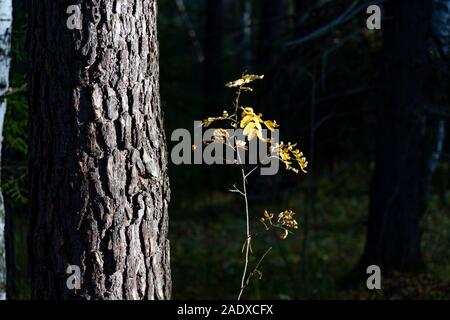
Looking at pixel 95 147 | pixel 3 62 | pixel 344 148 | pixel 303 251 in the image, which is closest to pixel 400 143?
pixel 303 251

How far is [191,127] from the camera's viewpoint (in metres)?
12.1

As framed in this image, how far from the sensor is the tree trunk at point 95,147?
12.0 ft

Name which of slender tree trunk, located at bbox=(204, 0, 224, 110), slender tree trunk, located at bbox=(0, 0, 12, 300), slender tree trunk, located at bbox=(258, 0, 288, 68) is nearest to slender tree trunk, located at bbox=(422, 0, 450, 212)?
slender tree trunk, located at bbox=(0, 0, 12, 300)

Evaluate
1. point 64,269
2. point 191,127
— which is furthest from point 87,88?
point 191,127

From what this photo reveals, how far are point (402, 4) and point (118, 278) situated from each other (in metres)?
5.83

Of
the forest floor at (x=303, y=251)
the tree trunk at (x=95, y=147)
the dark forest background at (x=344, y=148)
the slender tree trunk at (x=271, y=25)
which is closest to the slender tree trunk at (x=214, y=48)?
the slender tree trunk at (x=271, y=25)

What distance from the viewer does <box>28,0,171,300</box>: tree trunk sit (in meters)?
3.65

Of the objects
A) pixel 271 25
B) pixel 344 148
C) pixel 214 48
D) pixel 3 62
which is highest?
pixel 271 25

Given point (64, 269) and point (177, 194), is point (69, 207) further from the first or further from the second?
point (177, 194)

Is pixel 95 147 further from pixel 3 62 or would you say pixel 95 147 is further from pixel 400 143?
pixel 400 143

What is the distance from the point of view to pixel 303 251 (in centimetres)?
758

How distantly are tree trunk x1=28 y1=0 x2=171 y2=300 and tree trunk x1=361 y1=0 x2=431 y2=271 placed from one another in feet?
17.4

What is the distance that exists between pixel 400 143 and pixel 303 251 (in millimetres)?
2011

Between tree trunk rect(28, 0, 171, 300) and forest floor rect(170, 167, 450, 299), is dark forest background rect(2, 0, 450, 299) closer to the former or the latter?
forest floor rect(170, 167, 450, 299)
